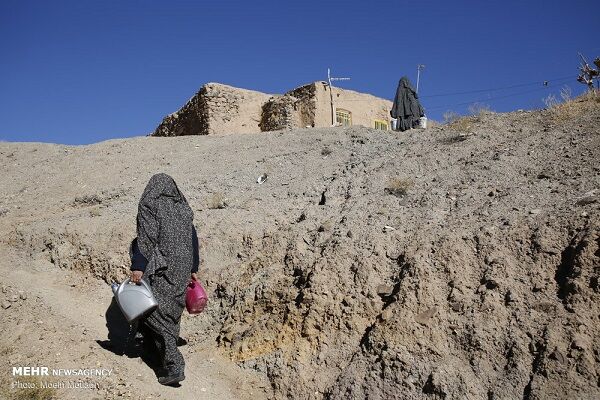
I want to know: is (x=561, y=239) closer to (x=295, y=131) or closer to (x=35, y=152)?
(x=295, y=131)

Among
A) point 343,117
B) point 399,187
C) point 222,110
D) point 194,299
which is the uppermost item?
point 222,110

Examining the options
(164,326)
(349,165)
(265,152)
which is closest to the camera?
(164,326)

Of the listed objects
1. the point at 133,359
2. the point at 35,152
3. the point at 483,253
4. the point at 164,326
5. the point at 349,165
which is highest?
the point at 35,152

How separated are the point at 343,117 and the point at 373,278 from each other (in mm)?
10914

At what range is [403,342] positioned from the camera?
428 centimetres

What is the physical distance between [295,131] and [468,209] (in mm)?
5966

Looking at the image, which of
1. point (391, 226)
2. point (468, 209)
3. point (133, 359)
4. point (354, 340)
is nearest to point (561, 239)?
point (468, 209)

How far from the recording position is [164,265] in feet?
13.7

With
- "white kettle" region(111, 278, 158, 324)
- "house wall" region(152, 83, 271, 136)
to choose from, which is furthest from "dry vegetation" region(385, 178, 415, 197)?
"house wall" region(152, 83, 271, 136)
